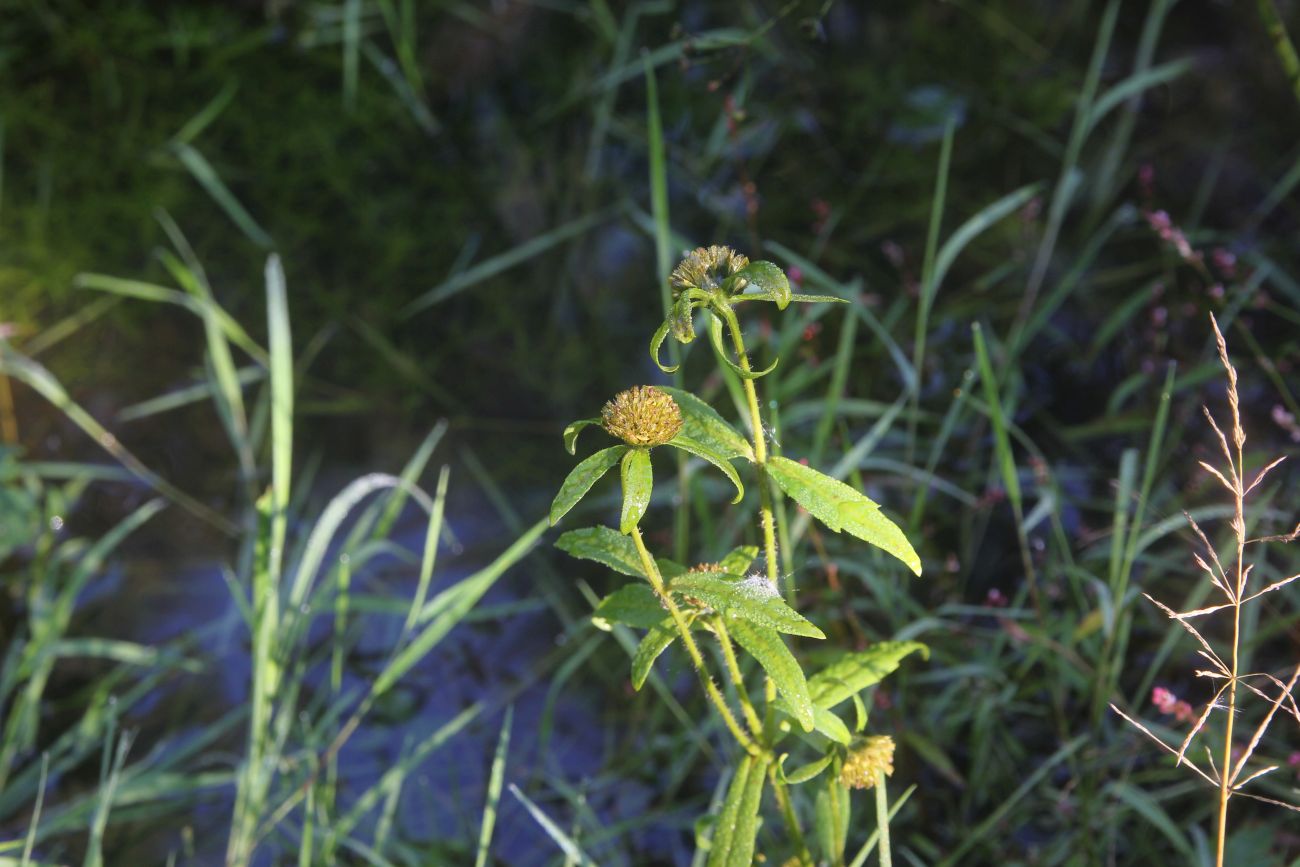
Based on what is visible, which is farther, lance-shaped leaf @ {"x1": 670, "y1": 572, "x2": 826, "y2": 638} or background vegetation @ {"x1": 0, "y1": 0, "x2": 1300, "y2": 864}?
background vegetation @ {"x1": 0, "y1": 0, "x2": 1300, "y2": 864}

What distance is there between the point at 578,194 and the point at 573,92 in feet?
1.01

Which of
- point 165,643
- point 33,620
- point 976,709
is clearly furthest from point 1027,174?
point 33,620

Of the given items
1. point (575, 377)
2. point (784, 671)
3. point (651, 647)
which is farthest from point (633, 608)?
point (575, 377)

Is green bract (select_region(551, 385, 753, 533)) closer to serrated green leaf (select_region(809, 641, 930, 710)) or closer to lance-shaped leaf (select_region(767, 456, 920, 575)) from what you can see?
lance-shaped leaf (select_region(767, 456, 920, 575))

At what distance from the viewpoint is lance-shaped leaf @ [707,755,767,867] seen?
1057 mm

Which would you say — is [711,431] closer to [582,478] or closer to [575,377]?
[582,478]

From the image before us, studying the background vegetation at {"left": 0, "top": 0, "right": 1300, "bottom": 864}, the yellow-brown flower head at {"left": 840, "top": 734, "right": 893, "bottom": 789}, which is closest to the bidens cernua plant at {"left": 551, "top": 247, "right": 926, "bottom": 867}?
the yellow-brown flower head at {"left": 840, "top": 734, "right": 893, "bottom": 789}

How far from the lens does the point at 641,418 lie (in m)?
0.94

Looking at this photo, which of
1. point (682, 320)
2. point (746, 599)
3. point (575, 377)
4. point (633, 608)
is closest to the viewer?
point (682, 320)

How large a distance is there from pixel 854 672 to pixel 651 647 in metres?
0.23

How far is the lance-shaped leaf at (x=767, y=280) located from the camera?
0.88m

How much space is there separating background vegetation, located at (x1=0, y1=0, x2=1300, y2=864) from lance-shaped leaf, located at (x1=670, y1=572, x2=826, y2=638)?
0.44 meters

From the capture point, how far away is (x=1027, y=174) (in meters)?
2.50

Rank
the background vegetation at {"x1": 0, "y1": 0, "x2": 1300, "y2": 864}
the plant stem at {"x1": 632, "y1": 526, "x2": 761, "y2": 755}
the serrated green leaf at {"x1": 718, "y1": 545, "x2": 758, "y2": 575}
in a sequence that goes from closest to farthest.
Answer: the plant stem at {"x1": 632, "y1": 526, "x2": 761, "y2": 755}, the serrated green leaf at {"x1": 718, "y1": 545, "x2": 758, "y2": 575}, the background vegetation at {"x1": 0, "y1": 0, "x2": 1300, "y2": 864}
